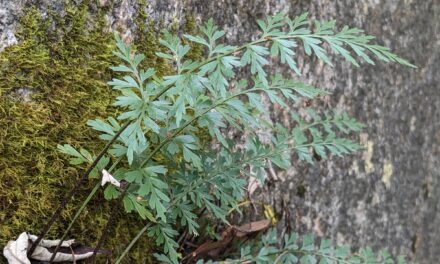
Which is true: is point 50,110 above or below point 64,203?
above

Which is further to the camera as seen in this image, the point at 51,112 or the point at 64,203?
the point at 51,112

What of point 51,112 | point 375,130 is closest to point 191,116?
point 51,112

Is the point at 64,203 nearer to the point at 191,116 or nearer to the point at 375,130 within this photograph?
the point at 191,116

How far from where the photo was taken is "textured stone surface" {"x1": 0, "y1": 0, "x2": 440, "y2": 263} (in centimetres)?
239

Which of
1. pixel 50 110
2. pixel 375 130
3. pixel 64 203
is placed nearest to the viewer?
pixel 64 203

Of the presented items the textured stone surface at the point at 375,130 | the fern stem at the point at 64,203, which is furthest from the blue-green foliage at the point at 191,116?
the textured stone surface at the point at 375,130

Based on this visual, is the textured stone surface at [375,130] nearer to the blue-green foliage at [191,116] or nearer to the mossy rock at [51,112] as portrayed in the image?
the mossy rock at [51,112]

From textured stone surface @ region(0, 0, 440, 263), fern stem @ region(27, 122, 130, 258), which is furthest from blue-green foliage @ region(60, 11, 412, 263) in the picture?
textured stone surface @ region(0, 0, 440, 263)

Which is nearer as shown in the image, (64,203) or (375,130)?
(64,203)

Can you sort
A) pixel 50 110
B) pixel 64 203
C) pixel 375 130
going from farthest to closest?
pixel 375 130, pixel 50 110, pixel 64 203

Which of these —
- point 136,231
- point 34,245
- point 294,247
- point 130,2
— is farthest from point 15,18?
point 294,247

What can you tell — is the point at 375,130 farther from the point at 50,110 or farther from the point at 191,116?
the point at 50,110

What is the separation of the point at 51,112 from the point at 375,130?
6.19 ft

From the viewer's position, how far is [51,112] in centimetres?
181
